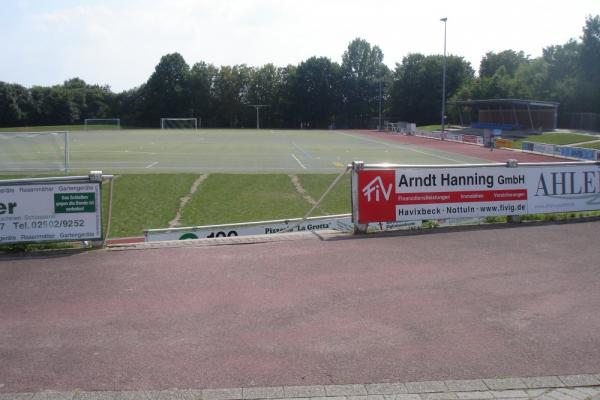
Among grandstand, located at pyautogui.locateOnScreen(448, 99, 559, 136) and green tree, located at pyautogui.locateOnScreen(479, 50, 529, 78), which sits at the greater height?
green tree, located at pyautogui.locateOnScreen(479, 50, 529, 78)

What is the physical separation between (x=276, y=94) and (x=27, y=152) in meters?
92.5

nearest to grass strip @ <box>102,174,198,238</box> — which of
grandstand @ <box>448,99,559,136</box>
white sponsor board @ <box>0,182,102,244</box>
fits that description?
white sponsor board @ <box>0,182,102,244</box>

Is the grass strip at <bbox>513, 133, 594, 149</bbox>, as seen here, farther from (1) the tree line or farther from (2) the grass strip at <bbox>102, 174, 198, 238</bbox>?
(1) the tree line

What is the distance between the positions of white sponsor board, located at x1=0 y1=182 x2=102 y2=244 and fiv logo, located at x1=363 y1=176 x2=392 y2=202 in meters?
4.83

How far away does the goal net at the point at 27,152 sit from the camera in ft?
100

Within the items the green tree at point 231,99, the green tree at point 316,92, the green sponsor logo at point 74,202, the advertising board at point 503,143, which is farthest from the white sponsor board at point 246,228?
the green tree at point 231,99

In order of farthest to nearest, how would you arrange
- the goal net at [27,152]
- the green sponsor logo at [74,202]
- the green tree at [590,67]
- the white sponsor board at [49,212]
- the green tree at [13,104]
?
1. the green tree at [13,104]
2. the green tree at [590,67]
3. the goal net at [27,152]
4. the green sponsor logo at [74,202]
5. the white sponsor board at [49,212]

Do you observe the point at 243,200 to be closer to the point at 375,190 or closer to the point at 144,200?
the point at 144,200

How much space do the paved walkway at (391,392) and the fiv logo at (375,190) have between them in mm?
6329

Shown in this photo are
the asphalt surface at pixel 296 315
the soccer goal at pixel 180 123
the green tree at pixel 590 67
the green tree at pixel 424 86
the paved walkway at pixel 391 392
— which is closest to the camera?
the paved walkway at pixel 391 392

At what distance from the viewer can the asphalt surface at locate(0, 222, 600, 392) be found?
538 centimetres

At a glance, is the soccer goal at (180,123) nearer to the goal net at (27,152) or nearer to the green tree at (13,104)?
the green tree at (13,104)

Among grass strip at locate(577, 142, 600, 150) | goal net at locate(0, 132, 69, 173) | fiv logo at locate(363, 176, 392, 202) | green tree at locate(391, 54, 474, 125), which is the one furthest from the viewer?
green tree at locate(391, 54, 474, 125)

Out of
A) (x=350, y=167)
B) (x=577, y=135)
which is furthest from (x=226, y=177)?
(x=577, y=135)
